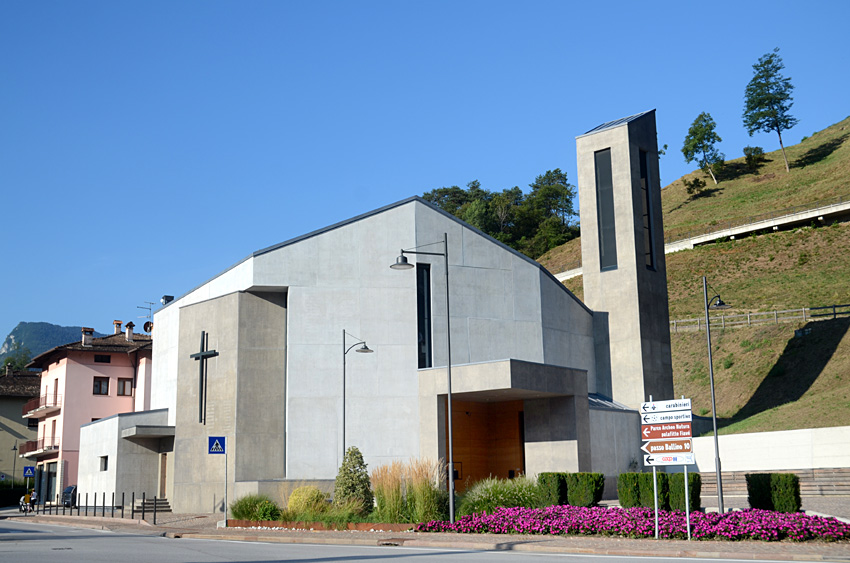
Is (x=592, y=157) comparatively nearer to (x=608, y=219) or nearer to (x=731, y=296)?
(x=608, y=219)

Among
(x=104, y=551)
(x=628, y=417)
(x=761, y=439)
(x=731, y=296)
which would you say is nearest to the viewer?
(x=104, y=551)

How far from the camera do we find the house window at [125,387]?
5981cm

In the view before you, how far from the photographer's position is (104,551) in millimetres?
17219

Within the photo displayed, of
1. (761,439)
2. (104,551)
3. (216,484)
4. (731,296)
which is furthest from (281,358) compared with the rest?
(731,296)

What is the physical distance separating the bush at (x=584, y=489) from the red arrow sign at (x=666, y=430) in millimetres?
6913

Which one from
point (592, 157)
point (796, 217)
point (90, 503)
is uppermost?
point (796, 217)

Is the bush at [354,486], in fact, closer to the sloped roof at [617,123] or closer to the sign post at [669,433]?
the sign post at [669,433]

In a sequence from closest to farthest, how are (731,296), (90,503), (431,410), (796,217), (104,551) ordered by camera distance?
(104,551), (431,410), (90,503), (731,296), (796,217)

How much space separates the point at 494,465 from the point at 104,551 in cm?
2132

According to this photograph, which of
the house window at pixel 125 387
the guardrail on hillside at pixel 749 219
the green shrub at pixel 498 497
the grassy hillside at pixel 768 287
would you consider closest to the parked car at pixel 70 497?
the house window at pixel 125 387

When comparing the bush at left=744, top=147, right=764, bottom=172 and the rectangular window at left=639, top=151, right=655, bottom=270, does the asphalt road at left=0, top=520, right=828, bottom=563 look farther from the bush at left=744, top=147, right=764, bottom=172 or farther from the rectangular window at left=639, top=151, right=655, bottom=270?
the bush at left=744, top=147, right=764, bottom=172

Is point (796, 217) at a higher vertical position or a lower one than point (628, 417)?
higher

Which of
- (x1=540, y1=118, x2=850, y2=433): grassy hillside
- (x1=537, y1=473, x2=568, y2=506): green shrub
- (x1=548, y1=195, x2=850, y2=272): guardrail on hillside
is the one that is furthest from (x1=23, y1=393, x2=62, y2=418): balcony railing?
(x1=548, y1=195, x2=850, y2=272): guardrail on hillside

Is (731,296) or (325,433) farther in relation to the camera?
(731,296)
